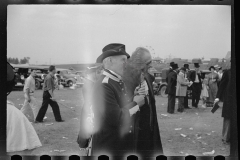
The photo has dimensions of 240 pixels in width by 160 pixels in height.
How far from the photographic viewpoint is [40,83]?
4879mm

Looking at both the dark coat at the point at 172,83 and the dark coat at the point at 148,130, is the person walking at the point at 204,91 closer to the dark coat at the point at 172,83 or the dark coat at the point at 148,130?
the dark coat at the point at 172,83

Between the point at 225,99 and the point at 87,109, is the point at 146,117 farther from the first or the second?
the point at 225,99

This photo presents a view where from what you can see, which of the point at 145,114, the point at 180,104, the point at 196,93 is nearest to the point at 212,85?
the point at 196,93

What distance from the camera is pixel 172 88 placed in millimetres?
4980

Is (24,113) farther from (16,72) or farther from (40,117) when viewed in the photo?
(16,72)

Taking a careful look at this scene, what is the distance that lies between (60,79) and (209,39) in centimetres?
238

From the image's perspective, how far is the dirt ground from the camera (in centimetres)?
484

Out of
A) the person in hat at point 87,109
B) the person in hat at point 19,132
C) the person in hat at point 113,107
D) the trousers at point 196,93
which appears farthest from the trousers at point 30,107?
the trousers at point 196,93

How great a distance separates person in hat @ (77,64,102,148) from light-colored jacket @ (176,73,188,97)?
1261mm

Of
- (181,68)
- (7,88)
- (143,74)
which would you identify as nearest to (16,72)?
(7,88)

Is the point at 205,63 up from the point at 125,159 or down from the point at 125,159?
up

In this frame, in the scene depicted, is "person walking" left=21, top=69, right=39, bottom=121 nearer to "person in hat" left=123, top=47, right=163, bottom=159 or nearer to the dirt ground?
the dirt ground

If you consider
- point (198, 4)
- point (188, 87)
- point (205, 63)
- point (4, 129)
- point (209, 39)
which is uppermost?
point (198, 4)

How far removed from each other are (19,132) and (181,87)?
252 centimetres
